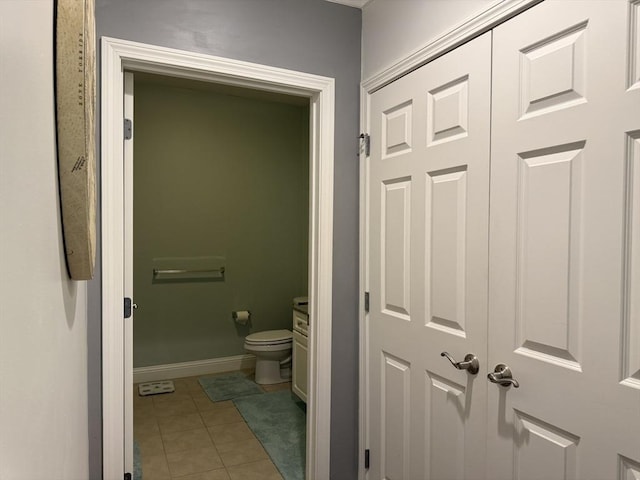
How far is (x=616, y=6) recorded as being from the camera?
3.66ft

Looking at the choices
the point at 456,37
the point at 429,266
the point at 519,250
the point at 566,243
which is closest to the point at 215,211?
the point at 429,266

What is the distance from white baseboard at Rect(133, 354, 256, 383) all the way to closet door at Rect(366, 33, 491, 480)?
8.02ft

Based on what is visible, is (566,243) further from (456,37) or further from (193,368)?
(193,368)

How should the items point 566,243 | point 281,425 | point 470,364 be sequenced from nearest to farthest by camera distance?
point 566,243, point 470,364, point 281,425

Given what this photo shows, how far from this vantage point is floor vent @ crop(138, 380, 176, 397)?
147 inches

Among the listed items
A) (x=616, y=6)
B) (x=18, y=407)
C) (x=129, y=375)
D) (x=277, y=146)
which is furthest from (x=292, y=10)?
(x=277, y=146)

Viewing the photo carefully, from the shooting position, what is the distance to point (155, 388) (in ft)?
→ 12.6

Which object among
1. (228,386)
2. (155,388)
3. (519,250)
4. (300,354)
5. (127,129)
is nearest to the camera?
(519,250)

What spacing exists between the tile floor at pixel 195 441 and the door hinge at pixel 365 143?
5.97 feet

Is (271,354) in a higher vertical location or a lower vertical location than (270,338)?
lower

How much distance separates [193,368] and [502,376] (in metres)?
3.34

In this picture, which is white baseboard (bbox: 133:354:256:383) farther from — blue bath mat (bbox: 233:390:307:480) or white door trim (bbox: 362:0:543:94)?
white door trim (bbox: 362:0:543:94)

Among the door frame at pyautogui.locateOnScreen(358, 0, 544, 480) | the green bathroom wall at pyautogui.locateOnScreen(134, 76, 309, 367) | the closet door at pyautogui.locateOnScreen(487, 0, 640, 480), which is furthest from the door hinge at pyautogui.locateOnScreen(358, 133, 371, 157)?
the green bathroom wall at pyautogui.locateOnScreen(134, 76, 309, 367)

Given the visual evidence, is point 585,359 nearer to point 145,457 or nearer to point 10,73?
point 10,73
